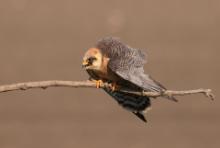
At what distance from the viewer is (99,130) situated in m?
12.8

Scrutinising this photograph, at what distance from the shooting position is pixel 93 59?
6.62 meters

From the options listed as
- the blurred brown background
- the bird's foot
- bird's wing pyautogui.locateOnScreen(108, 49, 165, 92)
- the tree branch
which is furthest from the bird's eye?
the blurred brown background

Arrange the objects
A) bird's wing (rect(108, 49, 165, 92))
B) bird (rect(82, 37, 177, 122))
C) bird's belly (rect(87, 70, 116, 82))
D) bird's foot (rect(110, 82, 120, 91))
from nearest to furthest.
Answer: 1. bird (rect(82, 37, 177, 122))
2. bird's wing (rect(108, 49, 165, 92))
3. bird's foot (rect(110, 82, 120, 91))
4. bird's belly (rect(87, 70, 116, 82))

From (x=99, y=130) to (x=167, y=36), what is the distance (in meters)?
2.43

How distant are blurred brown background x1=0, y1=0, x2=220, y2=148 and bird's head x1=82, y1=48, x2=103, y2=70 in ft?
17.4

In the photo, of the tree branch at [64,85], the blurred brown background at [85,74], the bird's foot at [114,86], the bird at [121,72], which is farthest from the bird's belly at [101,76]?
the blurred brown background at [85,74]

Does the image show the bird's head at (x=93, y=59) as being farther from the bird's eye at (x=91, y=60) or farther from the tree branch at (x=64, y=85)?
the tree branch at (x=64, y=85)

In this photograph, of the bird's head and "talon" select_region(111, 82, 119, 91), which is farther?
the bird's head

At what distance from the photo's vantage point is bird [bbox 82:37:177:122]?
228 inches

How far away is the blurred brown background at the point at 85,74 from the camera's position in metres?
12.5

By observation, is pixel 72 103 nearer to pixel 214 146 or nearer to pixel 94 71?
pixel 214 146

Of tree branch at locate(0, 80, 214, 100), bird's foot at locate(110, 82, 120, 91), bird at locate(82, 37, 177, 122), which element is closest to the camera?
tree branch at locate(0, 80, 214, 100)

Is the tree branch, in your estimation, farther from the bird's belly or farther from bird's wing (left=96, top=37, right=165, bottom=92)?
the bird's belly

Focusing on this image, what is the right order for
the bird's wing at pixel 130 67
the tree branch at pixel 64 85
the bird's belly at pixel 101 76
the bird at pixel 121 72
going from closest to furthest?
1. the tree branch at pixel 64 85
2. the bird at pixel 121 72
3. the bird's wing at pixel 130 67
4. the bird's belly at pixel 101 76
